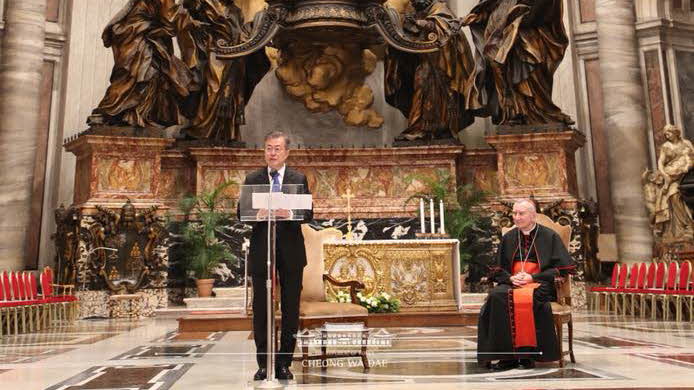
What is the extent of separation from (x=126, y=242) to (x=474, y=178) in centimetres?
632

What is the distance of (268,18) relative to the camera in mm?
11641

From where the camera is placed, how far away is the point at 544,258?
17.2 ft

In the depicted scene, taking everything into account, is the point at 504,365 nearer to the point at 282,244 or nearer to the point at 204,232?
the point at 282,244

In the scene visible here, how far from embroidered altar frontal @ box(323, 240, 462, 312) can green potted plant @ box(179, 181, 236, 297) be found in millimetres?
3171

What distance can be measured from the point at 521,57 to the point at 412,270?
194 inches

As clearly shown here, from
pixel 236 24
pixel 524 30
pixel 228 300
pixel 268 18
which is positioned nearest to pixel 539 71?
pixel 524 30

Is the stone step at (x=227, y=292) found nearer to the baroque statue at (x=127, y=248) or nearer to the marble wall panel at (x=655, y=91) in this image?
the baroque statue at (x=127, y=248)

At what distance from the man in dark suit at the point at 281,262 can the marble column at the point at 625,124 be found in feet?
33.6

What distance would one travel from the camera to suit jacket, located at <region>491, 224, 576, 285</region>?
5.12 metres

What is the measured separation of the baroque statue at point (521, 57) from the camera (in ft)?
38.6

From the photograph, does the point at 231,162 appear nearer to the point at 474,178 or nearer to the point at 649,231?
the point at 474,178

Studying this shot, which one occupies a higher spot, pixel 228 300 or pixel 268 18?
pixel 268 18

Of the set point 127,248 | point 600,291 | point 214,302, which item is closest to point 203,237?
point 127,248

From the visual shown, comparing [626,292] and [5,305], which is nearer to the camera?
[5,305]
